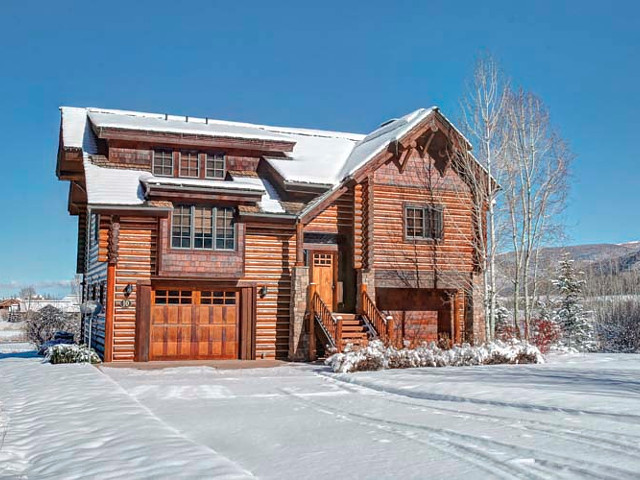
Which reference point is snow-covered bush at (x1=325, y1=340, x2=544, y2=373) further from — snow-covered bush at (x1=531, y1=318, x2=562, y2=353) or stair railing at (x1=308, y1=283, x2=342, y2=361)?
snow-covered bush at (x1=531, y1=318, x2=562, y2=353)

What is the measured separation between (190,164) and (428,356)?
10741 mm

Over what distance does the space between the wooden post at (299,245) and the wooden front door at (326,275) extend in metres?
1.17

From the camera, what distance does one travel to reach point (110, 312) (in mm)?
19016

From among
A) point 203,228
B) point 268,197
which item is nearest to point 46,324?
point 203,228

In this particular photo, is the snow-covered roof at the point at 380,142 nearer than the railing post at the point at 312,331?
No

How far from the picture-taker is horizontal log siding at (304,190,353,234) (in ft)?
70.9

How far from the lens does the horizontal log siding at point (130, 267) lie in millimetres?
19172

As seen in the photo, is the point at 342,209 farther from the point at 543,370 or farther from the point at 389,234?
the point at 543,370

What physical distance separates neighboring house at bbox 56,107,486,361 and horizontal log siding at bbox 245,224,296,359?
0.03m

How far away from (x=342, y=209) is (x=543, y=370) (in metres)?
8.59

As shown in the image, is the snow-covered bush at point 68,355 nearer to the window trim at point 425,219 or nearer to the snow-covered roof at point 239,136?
the snow-covered roof at point 239,136

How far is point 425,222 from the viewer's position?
22.7m

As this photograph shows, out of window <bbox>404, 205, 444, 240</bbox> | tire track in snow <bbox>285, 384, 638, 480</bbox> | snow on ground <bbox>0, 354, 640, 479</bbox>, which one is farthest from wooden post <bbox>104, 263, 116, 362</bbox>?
tire track in snow <bbox>285, 384, 638, 480</bbox>

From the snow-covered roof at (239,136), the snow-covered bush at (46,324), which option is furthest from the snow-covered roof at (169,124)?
the snow-covered bush at (46,324)
